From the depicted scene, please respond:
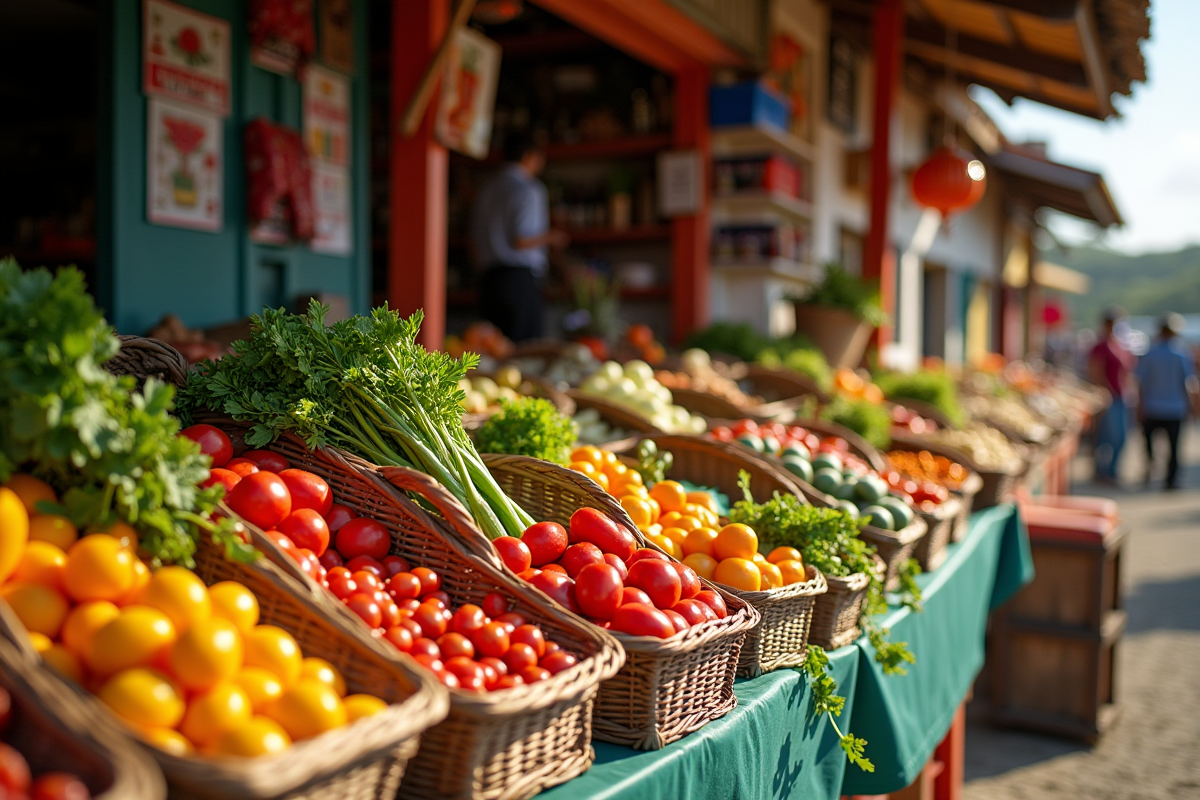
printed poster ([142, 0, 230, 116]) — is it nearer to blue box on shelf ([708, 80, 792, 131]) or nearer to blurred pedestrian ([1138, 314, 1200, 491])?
blue box on shelf ([708, 80, 792, 131])

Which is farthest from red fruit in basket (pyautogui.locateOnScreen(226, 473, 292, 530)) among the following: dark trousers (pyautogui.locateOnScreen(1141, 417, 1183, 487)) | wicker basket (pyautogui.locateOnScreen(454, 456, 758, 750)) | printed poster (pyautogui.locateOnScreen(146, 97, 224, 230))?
dark trousers (pyautogui.locateOnScreen(1141, 417, 1183, 487))

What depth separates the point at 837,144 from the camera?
997 centimetres

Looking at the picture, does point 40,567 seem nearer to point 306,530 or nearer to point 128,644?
point 128,644

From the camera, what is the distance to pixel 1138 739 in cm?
458

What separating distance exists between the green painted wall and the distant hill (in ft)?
276

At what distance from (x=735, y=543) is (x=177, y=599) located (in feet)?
3.87

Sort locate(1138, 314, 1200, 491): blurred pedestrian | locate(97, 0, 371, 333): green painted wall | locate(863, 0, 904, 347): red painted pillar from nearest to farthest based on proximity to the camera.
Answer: locate(97, 0, 371, 333): green painted wall
locate(863, 0, 904, 347): red painted pillar
locate(1138, 314, 1200, 491): blurred pedestrian

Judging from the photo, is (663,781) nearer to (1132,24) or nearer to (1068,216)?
(1132,24)

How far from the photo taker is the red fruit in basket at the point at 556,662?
143 cm

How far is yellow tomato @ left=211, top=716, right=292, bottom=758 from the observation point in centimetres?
104

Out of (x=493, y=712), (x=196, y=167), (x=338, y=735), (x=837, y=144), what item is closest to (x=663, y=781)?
(x=493, y=712)

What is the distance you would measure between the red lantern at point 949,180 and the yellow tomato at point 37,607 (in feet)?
23.3

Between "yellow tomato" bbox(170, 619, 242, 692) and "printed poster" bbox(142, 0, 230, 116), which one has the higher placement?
"printed poster" bbox(142, 0, 230, 116)

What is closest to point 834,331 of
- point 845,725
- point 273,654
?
point 845,725
